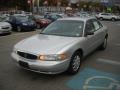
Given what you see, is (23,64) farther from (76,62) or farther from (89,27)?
(89,27)

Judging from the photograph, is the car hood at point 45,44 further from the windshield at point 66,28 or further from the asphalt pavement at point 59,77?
the asphalt pavement at point 59,77

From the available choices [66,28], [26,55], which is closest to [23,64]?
[26,55]

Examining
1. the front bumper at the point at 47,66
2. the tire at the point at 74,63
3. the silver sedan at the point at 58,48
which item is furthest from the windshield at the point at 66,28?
the front bumper at the point at 47,66

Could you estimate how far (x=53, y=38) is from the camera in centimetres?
629

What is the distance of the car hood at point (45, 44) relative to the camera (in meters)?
5.37

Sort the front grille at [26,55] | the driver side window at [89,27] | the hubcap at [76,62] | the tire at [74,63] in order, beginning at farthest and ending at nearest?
the driver side window at [89,27]
the hubcap at [76,62]
the tire at [74,63]
the front grille at [26,55]

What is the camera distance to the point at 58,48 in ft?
17.9

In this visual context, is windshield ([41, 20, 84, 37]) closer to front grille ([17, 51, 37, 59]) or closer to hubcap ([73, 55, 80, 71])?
hubcap ([73, 55, 80, 71])

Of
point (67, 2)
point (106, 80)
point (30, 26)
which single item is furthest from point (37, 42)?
point (67, 2)

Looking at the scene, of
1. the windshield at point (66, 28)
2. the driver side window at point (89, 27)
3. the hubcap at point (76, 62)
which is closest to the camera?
the hubcap at point (76, 62)

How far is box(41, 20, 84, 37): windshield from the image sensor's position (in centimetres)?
660

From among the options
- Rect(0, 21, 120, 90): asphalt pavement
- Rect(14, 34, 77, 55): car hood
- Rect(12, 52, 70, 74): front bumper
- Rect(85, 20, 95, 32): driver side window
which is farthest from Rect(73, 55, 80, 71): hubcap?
Rect(85, 20, 95, 32): driver side window

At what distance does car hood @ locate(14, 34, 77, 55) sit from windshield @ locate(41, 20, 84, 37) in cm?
33

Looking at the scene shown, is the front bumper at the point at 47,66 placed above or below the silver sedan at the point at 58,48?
below
